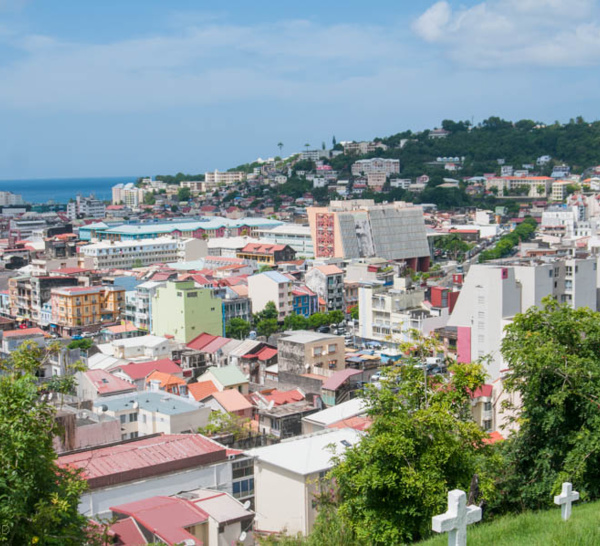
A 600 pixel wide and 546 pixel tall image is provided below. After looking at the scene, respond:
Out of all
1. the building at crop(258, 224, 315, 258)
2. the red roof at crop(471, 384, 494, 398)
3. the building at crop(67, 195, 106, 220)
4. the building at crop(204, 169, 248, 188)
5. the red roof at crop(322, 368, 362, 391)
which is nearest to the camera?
the red roof at crop(471, 384, 494, 398)

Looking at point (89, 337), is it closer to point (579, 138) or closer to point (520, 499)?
point (520, 499)

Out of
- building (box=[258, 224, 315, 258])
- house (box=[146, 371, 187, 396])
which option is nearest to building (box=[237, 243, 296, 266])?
building (box=[258, 224, 315, 258])

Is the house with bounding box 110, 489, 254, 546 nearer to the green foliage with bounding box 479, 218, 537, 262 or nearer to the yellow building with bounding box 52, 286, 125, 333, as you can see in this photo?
the yellow building with bounding box 52, 286, 125, 333

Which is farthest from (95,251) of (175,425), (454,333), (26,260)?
(175,425)

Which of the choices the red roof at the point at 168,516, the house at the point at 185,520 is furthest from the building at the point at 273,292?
the red roof at the point at 168,516

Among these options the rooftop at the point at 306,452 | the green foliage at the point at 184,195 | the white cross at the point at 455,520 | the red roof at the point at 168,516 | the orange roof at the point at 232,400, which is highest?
the green foliage at the point at 184,195

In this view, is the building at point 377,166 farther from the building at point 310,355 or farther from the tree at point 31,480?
the tree at point 31,480

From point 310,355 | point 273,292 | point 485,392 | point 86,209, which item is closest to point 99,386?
point 310,355
